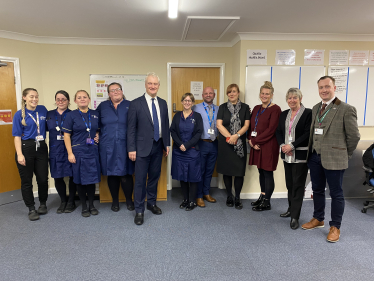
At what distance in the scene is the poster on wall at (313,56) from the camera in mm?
3508

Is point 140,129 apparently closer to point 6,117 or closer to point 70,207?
point 70,207

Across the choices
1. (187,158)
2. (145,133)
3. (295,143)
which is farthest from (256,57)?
(145,133)

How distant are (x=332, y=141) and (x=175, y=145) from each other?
173 centimetres

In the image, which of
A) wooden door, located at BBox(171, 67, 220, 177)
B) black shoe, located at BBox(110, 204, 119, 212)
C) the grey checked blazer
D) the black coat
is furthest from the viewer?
wooden door, located at BBox(171, 67, 220, 177)

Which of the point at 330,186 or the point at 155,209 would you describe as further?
the point at 155,209

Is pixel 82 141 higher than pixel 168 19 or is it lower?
lower

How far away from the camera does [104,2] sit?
239cm

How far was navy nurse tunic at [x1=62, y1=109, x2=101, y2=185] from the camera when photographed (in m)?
2.80

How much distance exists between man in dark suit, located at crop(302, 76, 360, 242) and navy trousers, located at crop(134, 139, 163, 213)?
1675 mm

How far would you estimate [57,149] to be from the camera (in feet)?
9.64

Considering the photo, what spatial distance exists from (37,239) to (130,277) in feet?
3.99

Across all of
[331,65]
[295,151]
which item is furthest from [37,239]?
[331,65]

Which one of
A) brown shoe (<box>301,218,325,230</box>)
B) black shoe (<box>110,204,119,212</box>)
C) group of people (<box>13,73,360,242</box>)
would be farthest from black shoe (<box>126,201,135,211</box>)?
brown shoe (<box>301,218,325,230</box>)

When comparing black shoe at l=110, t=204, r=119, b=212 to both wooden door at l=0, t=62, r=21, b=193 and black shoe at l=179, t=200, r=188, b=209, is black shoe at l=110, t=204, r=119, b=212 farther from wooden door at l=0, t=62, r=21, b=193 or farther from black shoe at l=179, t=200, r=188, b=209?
wooden door at l=0, t=62, r=21, b=193
